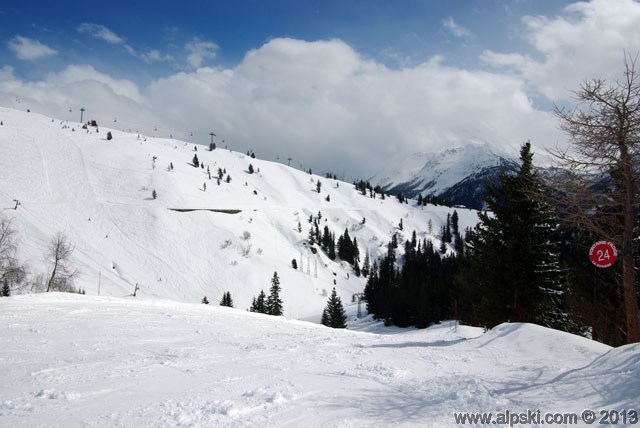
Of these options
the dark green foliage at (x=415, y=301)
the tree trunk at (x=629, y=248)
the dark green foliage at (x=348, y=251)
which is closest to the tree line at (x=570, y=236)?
the tree trunk at (x=629, y=248)

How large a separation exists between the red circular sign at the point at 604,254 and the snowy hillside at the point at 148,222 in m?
74.5

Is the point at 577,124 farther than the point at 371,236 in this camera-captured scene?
No

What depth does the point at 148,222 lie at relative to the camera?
108062 millimetres

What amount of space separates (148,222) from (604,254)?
371 ft

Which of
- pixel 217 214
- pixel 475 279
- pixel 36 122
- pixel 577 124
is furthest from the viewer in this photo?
pixel 36 122

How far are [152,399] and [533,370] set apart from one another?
7177 mm

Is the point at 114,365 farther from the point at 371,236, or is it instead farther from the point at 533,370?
the point at 371,236

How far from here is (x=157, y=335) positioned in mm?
12594

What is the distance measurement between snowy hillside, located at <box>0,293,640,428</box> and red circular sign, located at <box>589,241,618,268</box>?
201cm

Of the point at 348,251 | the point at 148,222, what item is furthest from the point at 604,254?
the point at 348,251

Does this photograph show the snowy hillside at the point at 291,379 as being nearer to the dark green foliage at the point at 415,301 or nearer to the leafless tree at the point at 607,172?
the leafless tree at the point at 607,172

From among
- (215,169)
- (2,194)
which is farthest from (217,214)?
A: (215,169)

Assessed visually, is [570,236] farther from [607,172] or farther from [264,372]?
[264,372]

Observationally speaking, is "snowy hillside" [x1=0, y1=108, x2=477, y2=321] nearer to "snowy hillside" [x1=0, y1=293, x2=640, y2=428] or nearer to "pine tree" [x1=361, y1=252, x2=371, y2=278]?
"pine tree" [x1=361, y1=252, x2=371, y2=278]
